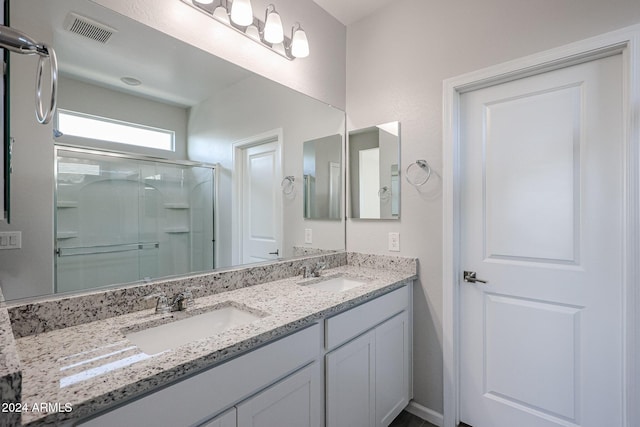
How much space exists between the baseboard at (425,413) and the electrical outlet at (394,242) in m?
0.94

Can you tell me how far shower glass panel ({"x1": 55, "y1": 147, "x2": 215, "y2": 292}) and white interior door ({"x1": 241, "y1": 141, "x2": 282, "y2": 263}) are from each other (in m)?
0.23

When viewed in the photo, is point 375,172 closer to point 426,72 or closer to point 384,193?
point 384,193

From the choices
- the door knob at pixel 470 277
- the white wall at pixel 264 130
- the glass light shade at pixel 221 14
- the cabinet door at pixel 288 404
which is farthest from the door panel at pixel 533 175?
the glass light shade at pixel 221 14

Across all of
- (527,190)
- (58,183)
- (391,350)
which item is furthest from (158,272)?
(527,190)

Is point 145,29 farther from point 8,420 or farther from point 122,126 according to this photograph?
point 8,420

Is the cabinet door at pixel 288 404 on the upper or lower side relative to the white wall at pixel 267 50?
lower

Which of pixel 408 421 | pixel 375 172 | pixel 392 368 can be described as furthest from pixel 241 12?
pixel 408 421

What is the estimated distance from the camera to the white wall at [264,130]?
149 cm

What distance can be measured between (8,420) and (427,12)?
2378mm

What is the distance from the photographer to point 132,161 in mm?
1241

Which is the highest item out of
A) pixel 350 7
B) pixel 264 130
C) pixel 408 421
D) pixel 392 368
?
pixel 350 7

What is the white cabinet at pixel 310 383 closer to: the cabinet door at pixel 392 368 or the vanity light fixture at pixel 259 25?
the cabinet door at pixel 392 368

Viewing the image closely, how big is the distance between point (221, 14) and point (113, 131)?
783 mm

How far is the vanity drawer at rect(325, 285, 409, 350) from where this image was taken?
1285 mm
